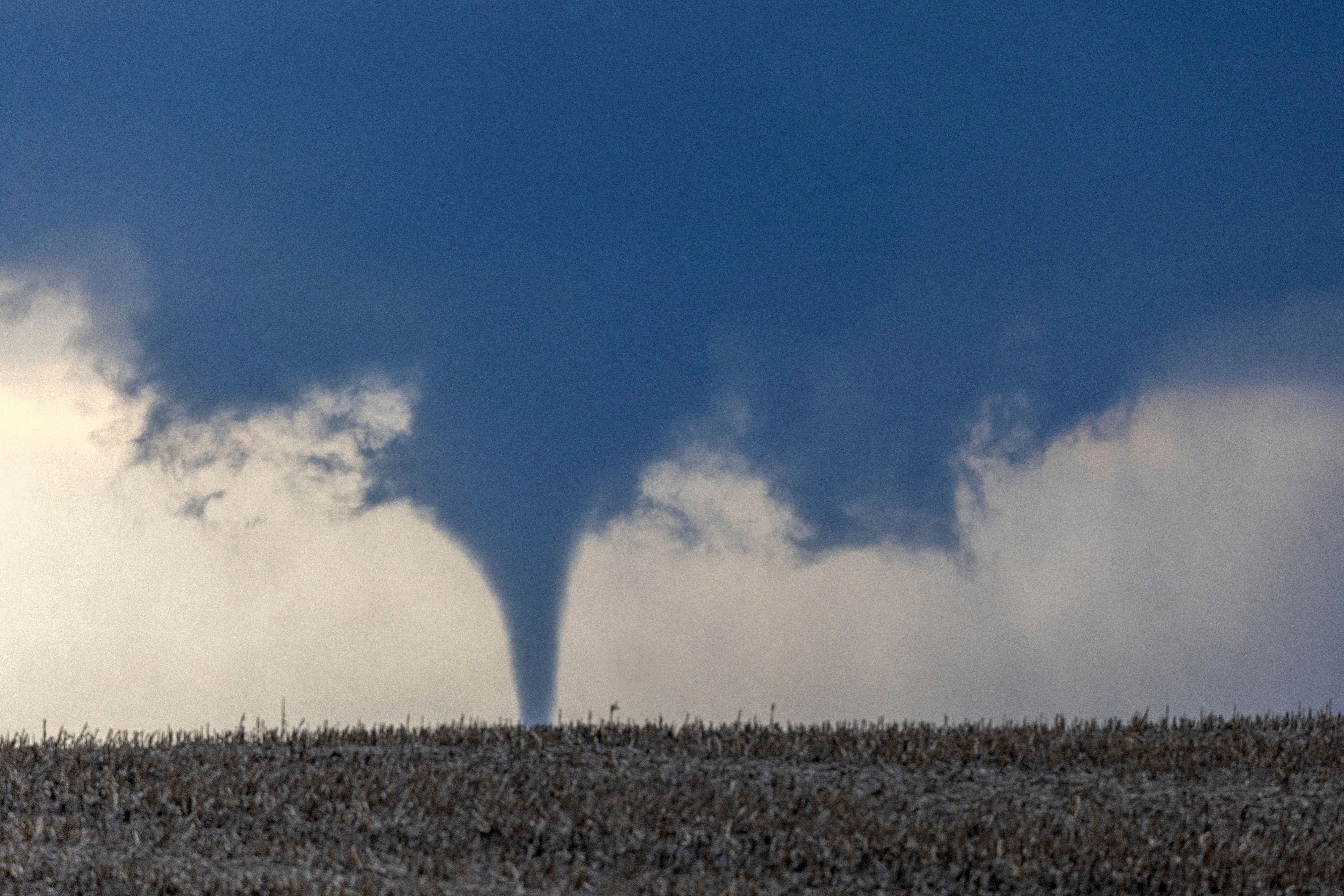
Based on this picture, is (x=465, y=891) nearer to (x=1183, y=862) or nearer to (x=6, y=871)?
(x=6, y=871)

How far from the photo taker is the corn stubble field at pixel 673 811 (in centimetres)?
1212

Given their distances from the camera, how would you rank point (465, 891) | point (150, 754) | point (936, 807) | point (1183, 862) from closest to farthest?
point (465, 891), point (1183, 862), point (936, 807), point (150, 754)

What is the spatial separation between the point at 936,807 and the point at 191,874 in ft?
25.3


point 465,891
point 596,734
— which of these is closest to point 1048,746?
point 596,734

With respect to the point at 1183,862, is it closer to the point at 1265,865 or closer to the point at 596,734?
the point at 1265,865

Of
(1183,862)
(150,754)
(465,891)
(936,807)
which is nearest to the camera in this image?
(465,891)

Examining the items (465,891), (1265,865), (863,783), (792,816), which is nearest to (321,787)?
(465,891)

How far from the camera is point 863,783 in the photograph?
14.7 meters

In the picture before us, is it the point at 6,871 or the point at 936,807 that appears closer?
the point at 6,871

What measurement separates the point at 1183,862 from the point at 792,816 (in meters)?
3.93

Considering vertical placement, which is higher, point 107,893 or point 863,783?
point 863,783

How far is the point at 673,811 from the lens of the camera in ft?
43.8

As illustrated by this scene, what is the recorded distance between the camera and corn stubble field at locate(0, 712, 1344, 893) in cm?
1212

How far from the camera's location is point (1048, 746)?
16484 millimetres
